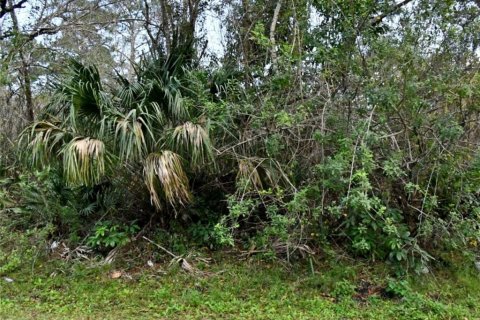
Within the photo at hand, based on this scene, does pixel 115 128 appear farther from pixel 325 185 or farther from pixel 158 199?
pixel 325 185

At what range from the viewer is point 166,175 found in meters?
4.84

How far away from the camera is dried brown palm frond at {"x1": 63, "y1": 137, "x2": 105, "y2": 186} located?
4770 mm

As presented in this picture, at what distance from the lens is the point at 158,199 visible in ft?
17.3

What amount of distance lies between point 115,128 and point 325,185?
104 inches

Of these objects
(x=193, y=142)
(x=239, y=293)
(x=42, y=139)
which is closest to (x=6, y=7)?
(x=42, y=139)

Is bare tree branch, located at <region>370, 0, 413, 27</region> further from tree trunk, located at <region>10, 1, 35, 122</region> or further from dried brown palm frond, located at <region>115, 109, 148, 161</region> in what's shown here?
tree trunk, located at <region>10, 1, 35, 122</region>

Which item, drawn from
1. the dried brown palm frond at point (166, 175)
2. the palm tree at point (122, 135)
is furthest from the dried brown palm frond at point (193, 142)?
the dried brown palm frond at point (166, 175)

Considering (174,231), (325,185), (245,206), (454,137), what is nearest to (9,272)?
(174,231)

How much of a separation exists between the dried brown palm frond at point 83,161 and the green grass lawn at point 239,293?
54.3 inches

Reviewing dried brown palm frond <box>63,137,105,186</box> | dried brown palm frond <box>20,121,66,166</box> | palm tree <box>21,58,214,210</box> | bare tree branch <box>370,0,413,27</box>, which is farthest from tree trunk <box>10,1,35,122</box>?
bare tree branch <box>370,0,413,27</box>

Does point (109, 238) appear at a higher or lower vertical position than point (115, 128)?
lower

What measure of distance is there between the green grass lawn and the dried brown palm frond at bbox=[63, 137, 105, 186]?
138 centimetres

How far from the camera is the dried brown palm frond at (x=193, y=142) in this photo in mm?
4977

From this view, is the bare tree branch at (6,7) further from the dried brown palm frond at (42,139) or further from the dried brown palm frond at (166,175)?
the dried brown palm frond at (166,175)
